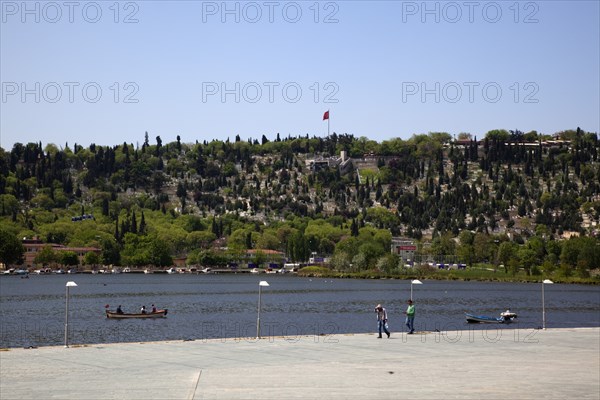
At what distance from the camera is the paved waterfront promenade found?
92.3ft

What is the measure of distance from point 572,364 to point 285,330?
139 ft

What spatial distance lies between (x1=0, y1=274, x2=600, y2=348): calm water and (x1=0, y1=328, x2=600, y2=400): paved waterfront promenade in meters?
28.0

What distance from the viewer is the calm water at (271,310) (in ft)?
245

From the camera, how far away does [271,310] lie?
107 metres

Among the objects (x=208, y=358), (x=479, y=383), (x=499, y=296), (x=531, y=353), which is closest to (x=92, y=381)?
(x=208, y=358)

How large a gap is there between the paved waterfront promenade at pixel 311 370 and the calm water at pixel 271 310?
27967 millimetres

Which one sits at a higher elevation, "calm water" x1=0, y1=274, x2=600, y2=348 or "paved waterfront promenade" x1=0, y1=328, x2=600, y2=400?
"paved waterfront promenade" x1=0, y1=328, x2=600, y2=400

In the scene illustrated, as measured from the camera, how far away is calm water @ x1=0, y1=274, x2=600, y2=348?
74688 millimetres

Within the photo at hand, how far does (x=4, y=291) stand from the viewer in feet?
523

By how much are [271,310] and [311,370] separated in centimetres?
7483

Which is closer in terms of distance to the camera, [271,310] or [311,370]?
[311,370]

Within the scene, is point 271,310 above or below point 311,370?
below

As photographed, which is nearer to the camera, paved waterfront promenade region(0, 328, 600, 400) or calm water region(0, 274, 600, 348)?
paved waterfront promenade region(0, 328, 600, 400)

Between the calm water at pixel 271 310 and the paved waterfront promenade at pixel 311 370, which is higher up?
the paved waterfront promenade at pixel 311 370
